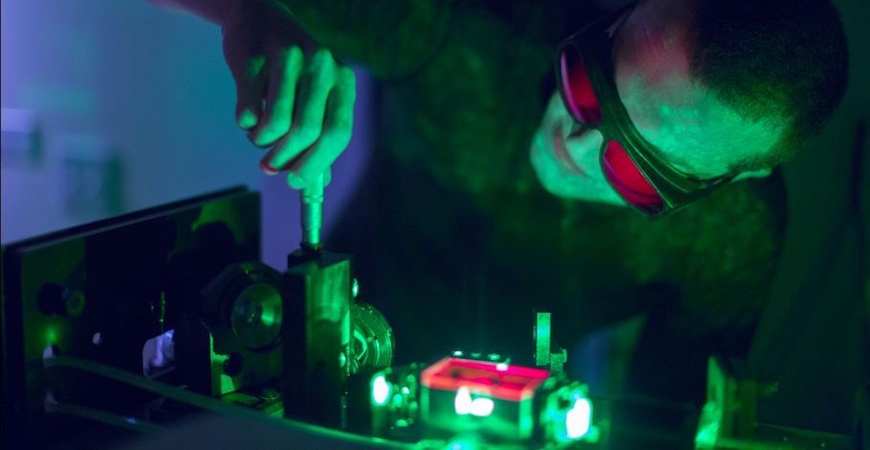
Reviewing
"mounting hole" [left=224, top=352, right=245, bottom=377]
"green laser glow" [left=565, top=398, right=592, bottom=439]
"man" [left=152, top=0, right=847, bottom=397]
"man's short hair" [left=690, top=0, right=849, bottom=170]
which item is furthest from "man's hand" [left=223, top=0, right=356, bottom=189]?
"man" [left=152, top=0, right=847, bottom=397]

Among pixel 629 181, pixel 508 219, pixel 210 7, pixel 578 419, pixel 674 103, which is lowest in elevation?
pixel 578 419

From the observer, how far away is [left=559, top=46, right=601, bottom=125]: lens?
1097mm

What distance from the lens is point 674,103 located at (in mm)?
1044

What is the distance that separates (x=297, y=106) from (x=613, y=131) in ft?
1.47

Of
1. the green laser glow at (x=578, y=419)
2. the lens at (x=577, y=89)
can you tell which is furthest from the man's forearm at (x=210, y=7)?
the green laser glow at (x=578, y=419)

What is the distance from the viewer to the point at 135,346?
82cm

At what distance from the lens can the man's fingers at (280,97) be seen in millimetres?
801

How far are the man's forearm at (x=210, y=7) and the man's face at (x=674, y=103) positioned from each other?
1.82ft

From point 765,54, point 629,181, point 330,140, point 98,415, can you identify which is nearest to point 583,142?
point 629,181

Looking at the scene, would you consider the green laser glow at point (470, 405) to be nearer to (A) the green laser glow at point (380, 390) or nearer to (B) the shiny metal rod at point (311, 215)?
(A) the green laser glow at point (380, 390)

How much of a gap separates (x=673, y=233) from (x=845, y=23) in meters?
0.53

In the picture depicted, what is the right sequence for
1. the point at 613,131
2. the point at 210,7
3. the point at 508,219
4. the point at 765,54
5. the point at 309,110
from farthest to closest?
the point at 508,219 < the point at 210,7 < the point at 613,131 < the point at 765,54 < the point at 309,110

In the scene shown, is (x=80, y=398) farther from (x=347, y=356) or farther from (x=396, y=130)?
(x=396, y=130)

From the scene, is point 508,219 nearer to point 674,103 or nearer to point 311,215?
point 674,103
